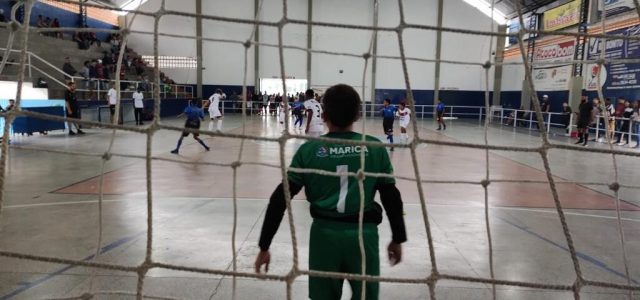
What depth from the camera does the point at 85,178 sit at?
7.79 metres

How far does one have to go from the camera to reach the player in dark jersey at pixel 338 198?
216 centimetres

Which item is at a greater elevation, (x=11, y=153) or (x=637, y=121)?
(x=637, y=121)

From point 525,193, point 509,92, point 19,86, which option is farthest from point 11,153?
point 509,92

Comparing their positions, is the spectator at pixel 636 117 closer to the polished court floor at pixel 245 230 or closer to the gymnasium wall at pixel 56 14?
the polished court floor at pixel 245 230

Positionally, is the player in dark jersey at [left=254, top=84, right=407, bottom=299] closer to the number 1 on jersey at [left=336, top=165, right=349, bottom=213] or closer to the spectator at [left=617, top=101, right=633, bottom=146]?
the number 1 on jersey at [left=336, top=165, right=349, bottom=213]

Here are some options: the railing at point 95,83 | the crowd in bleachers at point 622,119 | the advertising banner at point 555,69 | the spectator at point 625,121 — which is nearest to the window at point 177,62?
the railing at point 95,83

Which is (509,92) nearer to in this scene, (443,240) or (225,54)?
(225,54)

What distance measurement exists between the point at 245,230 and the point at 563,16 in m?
19.7

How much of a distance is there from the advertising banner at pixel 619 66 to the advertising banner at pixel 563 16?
6.60ft

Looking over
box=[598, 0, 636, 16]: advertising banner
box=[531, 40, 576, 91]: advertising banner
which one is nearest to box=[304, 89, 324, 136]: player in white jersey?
box=[598, 0, 636, 16]: advertising banner

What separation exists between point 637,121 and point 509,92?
13206mm

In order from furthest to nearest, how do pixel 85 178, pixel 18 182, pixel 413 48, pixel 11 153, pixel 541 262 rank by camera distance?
pixel 413 48 < pixel 11 153 < pixel 85 178 < pixel 18 182 < pixel 541 262

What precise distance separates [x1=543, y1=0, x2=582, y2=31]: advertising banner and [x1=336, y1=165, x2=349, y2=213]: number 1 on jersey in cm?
1970

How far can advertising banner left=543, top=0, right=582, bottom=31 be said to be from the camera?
1858 cm
